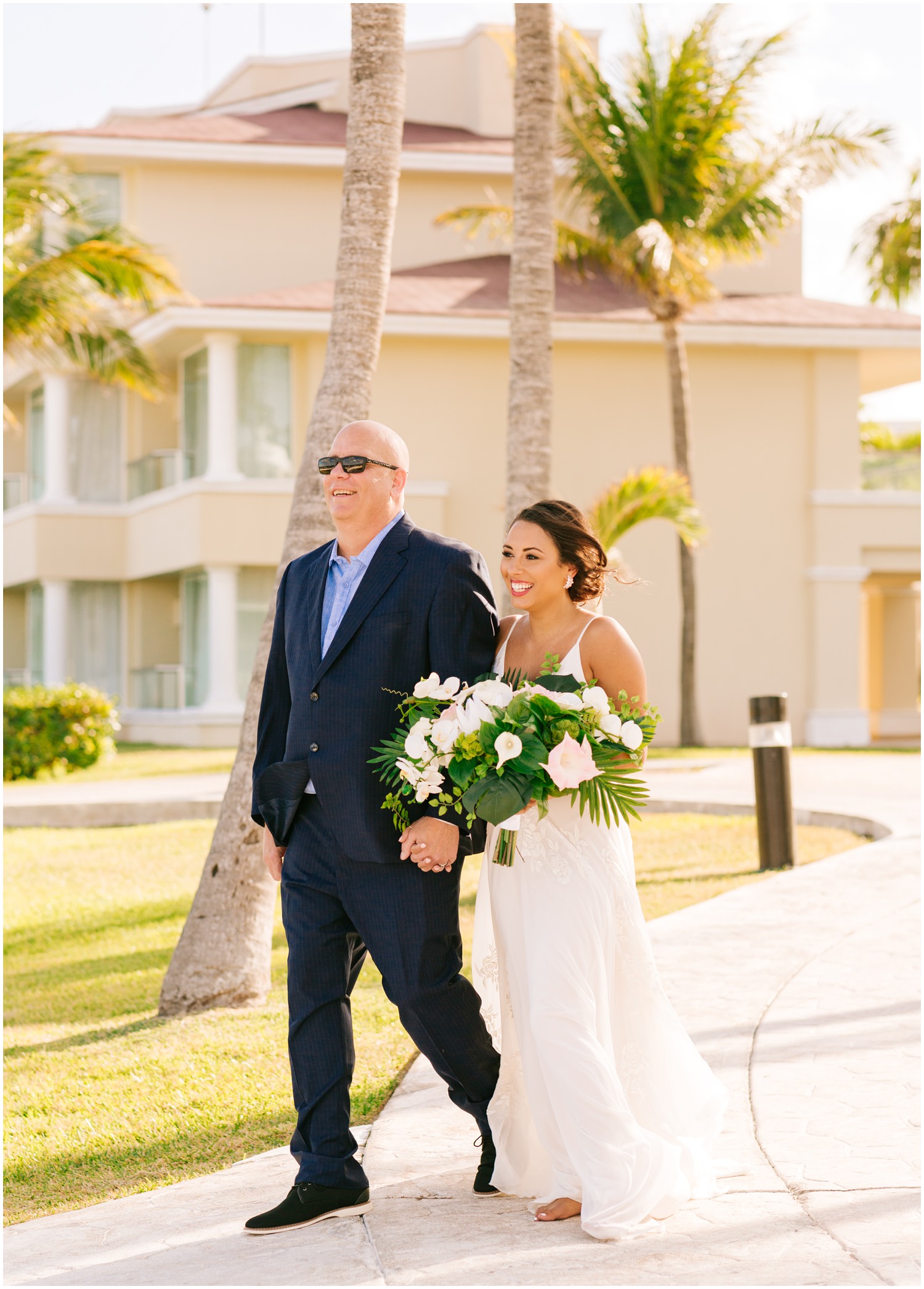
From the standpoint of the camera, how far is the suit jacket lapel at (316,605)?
4277 mm

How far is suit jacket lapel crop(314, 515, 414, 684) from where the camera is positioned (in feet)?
13.7

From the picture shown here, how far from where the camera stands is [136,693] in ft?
91.8

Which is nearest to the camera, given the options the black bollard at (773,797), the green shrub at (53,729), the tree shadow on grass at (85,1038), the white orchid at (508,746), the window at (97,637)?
the white orchid at (508,746)

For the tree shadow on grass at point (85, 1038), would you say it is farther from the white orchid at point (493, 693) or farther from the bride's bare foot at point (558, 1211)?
the white orchid at point (493, 693)

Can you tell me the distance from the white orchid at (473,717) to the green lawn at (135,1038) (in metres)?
1.99

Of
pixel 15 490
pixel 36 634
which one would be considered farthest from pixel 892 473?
pixel 15 490

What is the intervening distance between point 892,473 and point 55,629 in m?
15.8

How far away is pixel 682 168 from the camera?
22438 millimetres

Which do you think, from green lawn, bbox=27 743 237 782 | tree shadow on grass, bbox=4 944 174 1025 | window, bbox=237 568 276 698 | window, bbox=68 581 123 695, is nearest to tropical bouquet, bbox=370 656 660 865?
tree shadow on grass, bbox=4 944 174 1025

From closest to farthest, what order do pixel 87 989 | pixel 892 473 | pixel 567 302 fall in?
pixel 87 989 → pixel 567 302 → pixel 892 473

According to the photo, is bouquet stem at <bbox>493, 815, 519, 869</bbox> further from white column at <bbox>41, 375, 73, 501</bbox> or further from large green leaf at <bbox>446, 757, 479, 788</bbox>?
white column at <bbox>41, 375, 73, 501</bbox>

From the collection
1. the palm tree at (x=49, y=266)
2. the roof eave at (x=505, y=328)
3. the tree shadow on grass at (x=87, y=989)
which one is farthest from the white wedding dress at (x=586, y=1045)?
the roof eave at (x=505, y=328)

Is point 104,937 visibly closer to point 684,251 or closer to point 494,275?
point 684,251

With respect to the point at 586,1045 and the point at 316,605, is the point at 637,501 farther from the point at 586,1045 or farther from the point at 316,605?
the point at 586,1045
